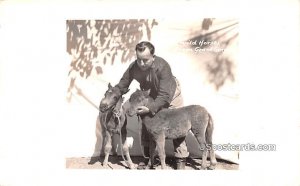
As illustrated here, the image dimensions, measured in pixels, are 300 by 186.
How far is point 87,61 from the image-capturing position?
1.55 meters

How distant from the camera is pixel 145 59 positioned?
150 centimetres

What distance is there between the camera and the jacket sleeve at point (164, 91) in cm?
148

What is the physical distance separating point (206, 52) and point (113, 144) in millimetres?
484

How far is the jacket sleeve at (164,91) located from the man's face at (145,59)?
54mm

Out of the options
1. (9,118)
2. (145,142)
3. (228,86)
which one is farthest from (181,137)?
(9,118)

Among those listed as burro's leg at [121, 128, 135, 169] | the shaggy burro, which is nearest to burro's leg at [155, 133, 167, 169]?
the shaggy burro

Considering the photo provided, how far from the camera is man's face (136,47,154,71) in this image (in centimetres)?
150

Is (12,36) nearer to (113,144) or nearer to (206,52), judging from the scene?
(113,144)

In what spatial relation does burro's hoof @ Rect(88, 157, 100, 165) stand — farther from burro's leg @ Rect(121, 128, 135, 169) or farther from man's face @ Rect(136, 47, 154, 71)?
man's face @ Rect(136, 47, 154, 71)

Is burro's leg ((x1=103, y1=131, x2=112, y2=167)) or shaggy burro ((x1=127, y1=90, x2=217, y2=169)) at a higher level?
shaggy burro ((x1=127, y1=90, x2=217, y2=169))

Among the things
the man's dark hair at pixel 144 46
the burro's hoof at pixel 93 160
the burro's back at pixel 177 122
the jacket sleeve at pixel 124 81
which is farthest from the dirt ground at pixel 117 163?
the man's dark hair at pixel 144 46

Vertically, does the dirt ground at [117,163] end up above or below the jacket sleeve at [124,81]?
below

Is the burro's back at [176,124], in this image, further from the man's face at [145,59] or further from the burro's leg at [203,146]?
the man's face at [145,59]

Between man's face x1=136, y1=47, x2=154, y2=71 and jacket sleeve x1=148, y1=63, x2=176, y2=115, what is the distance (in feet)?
0.18
